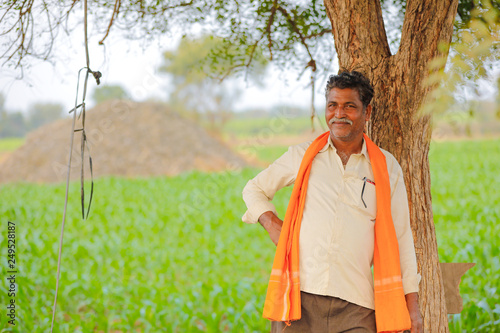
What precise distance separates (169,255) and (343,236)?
589 centimetres

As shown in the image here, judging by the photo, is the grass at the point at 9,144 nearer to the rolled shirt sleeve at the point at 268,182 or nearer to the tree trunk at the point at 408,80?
the tree trunk at the point at 408,80

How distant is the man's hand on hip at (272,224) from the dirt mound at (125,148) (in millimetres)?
15947

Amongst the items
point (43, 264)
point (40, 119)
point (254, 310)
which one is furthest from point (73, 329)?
point (40, 119)

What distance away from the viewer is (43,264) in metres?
6.39

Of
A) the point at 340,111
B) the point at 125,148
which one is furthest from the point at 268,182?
the point at 125,148

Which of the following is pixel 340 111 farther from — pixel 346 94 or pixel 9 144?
pixel 9 144

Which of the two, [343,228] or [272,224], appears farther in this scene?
[272,224]

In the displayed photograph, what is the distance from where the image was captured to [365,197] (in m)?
1.89

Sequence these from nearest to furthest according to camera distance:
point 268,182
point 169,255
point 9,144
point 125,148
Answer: point 268,182
point 169,255
point 125,148
point 9,144

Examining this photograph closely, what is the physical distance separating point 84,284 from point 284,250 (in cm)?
437

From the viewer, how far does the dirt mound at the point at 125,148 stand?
18.9 meters

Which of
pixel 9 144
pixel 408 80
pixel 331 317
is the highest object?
pixel 9 144

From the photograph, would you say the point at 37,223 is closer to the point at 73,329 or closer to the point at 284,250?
the point at 73,329

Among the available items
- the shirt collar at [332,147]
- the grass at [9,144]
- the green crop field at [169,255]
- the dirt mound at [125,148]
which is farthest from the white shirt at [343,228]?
the grass at [9,144]
